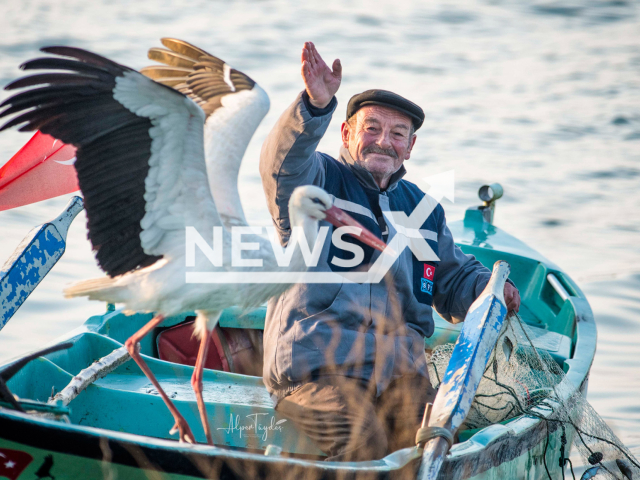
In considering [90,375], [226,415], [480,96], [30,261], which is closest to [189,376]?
[226,415]

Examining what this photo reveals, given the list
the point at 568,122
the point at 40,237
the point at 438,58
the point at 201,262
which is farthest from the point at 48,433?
the point at 438,58

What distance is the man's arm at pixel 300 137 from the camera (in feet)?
10.4

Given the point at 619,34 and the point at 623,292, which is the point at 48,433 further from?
the point at 619,34

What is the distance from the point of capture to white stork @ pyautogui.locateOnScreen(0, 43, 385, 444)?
2.73m

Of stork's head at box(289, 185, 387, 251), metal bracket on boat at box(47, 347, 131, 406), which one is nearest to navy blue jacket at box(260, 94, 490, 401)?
stork's head at box(289, 185, 387, 251)

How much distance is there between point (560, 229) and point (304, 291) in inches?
251

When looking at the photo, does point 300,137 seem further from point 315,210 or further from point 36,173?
point 36,173

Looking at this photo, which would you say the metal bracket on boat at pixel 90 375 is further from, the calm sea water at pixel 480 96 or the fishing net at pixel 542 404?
the calm sea water at pixel 480 96

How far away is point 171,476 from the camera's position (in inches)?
106

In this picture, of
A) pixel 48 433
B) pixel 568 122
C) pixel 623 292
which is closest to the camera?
pixel 48 433

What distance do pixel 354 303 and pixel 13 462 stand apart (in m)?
1.53

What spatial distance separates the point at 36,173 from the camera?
4.03 meters

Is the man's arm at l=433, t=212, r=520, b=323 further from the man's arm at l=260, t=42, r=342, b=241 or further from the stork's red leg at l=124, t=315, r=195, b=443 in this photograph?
the stork's red leg at l=124, t=315, r=195, b=443

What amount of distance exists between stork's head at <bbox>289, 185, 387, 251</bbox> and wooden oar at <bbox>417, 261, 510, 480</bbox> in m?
0.51
